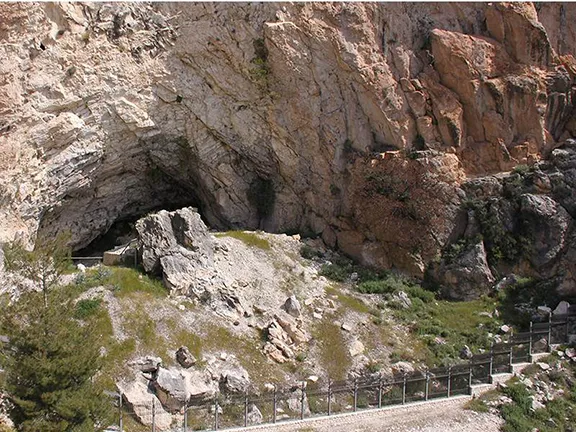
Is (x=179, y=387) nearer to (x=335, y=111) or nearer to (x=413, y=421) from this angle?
(x=413, y=421)

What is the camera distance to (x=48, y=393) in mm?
12883

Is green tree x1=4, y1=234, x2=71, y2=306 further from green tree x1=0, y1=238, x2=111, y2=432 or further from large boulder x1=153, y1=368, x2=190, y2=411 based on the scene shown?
large boulder x1=153, y1=368, x2=190, y2=411

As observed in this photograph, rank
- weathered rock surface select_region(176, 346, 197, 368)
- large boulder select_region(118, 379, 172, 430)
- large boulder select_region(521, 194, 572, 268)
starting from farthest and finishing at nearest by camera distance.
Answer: large boulder select_region(521, 194, 572, 268), weathered rock surface select_region(176, 346, 197, 368), large boulder select_region(118, 379, 172, 430)

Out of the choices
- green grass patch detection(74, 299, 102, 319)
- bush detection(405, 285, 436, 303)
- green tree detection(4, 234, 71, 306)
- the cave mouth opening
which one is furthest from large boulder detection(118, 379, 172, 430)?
the cave mouth opening

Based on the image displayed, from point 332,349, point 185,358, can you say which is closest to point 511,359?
point 332,349

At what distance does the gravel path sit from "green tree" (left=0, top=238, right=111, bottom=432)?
253 inches

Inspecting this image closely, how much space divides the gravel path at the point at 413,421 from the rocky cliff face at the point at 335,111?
941cm

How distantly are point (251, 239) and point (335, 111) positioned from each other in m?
8.15

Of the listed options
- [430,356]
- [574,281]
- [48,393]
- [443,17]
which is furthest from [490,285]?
[48,393]

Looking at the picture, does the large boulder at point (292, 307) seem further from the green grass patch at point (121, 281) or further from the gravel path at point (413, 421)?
the gravel path at point (413, 421)

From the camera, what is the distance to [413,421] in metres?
18.8

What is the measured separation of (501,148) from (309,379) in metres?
16.3

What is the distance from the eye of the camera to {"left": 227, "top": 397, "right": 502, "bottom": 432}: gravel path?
1789 cm

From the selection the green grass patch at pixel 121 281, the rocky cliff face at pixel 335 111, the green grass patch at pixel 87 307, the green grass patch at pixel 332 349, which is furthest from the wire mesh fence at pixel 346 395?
the rocky cliff face at pixel 335 111
